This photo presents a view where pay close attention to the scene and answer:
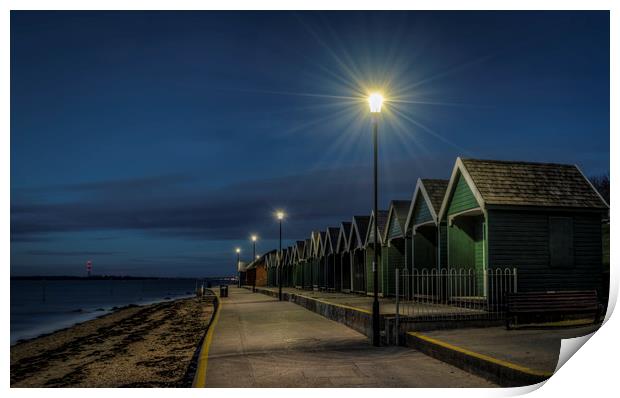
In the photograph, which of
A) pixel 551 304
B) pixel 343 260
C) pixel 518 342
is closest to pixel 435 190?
pixel 551 304

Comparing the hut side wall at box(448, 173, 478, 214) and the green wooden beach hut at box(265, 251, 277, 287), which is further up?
the hut side wall at box(448, 173, 478, 214)

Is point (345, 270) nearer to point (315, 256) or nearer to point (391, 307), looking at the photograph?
point (315, 256)

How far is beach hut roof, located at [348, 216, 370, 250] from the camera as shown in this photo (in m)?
37.3

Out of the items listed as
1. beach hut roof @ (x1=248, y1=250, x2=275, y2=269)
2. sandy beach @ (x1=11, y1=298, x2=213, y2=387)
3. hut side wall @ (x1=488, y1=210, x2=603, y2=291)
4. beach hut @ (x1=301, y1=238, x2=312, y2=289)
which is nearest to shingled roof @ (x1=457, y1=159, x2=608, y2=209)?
hut side wall @ (x1=488, y1=210, x2=603, y2=291)

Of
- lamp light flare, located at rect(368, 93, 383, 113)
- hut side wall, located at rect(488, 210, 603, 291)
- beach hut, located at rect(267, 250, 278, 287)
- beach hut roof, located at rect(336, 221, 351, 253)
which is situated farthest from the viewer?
beach hut, located at rect(267, 250, 278, 287)

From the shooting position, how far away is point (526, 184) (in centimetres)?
1994

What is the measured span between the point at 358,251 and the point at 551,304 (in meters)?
24.6

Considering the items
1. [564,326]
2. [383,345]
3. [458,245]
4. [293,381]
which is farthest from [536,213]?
[293,381]

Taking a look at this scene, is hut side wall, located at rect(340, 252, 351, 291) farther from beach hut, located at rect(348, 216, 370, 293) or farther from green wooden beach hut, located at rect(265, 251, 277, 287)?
green wooden beach hut, located at rect(265, 251, 277, 287)

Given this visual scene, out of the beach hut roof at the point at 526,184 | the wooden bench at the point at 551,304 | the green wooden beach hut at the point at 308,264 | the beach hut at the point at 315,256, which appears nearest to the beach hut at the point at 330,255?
the beach hut at the point at 315,256

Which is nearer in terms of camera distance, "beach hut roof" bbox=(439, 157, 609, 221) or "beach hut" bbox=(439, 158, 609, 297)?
"beach hut" bbox=(439, 158, 609, 297)

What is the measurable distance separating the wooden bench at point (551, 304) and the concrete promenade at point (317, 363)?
2.74 metres

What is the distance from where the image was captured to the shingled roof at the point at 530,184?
63.7 feet
